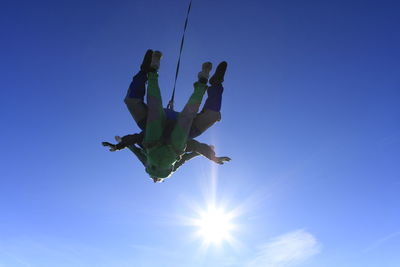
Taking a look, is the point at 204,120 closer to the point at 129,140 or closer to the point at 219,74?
the point at 219,74

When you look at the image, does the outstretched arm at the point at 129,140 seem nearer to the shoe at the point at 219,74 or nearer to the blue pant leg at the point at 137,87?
the blue pant leg at the point at 137,87

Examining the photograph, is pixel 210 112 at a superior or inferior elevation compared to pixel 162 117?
superior

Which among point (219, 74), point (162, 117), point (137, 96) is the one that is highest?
point (219, 74)

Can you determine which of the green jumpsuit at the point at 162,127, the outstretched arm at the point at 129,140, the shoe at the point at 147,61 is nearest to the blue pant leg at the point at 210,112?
the green jumpsuit at the point at 162,127

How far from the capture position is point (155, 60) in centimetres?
612

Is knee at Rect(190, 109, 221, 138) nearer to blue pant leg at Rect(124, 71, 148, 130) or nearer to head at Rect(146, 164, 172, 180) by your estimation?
head at Rect(146, 164, 172, 180)

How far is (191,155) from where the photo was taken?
702 centimetres

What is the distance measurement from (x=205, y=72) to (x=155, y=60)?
900mm

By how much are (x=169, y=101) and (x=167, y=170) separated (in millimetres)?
1341

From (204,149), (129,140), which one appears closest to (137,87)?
(129,140)

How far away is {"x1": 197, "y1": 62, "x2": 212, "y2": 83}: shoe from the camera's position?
6073 mm

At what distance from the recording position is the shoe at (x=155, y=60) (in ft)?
20.0

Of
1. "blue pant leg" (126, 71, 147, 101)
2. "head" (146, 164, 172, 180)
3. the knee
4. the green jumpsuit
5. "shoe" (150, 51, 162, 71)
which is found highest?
"shoe" (150, 51, 162, 71)

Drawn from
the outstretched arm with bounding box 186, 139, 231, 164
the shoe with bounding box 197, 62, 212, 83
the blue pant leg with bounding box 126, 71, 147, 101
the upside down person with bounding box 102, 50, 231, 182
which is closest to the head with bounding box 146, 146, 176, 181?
the upside down person with bounding box 102, 50, 231, 182
